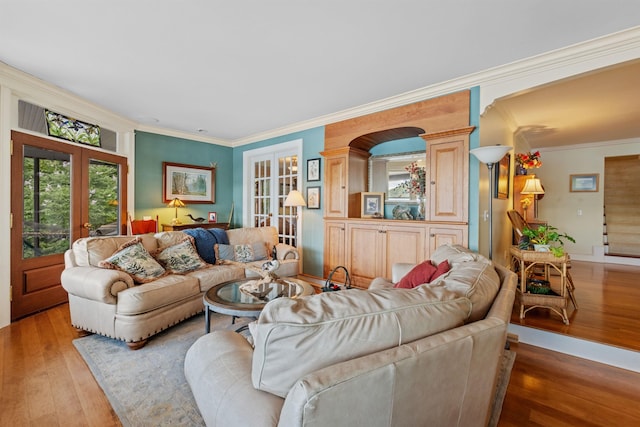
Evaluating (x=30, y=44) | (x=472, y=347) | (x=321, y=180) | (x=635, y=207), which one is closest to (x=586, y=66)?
(x=472, y=347)

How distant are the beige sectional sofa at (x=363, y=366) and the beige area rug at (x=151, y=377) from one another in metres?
0.77

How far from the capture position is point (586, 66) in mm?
2469

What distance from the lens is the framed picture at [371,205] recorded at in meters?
4.18

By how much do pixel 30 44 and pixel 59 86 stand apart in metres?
1.04

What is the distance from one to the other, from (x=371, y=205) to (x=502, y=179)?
1.84 m

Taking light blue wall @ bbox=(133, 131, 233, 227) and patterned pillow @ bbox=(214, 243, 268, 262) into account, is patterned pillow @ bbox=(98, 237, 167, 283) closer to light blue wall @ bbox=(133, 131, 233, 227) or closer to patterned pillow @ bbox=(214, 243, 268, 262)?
patterned pillow @ bbox=(214, 243, 268, 262)

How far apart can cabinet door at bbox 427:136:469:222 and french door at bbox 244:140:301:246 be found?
2274 mm

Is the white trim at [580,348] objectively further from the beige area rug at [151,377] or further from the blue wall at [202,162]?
the blue wall at [202,162]

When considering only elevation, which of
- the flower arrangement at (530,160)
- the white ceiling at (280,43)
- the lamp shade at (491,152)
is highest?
the white ceiling at (280,43)

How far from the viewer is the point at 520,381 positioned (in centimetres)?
208

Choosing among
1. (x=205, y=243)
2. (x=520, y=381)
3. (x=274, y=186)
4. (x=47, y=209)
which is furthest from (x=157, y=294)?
(x=274, y=186)

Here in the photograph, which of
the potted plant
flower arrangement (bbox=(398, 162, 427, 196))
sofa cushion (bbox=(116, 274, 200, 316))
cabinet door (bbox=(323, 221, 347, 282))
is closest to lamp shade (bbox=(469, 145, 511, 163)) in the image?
the potted plant

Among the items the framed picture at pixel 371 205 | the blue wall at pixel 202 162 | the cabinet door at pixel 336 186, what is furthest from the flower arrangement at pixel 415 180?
the cabinet door at pixel 336 186

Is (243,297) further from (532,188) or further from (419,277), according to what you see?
(532,188)
